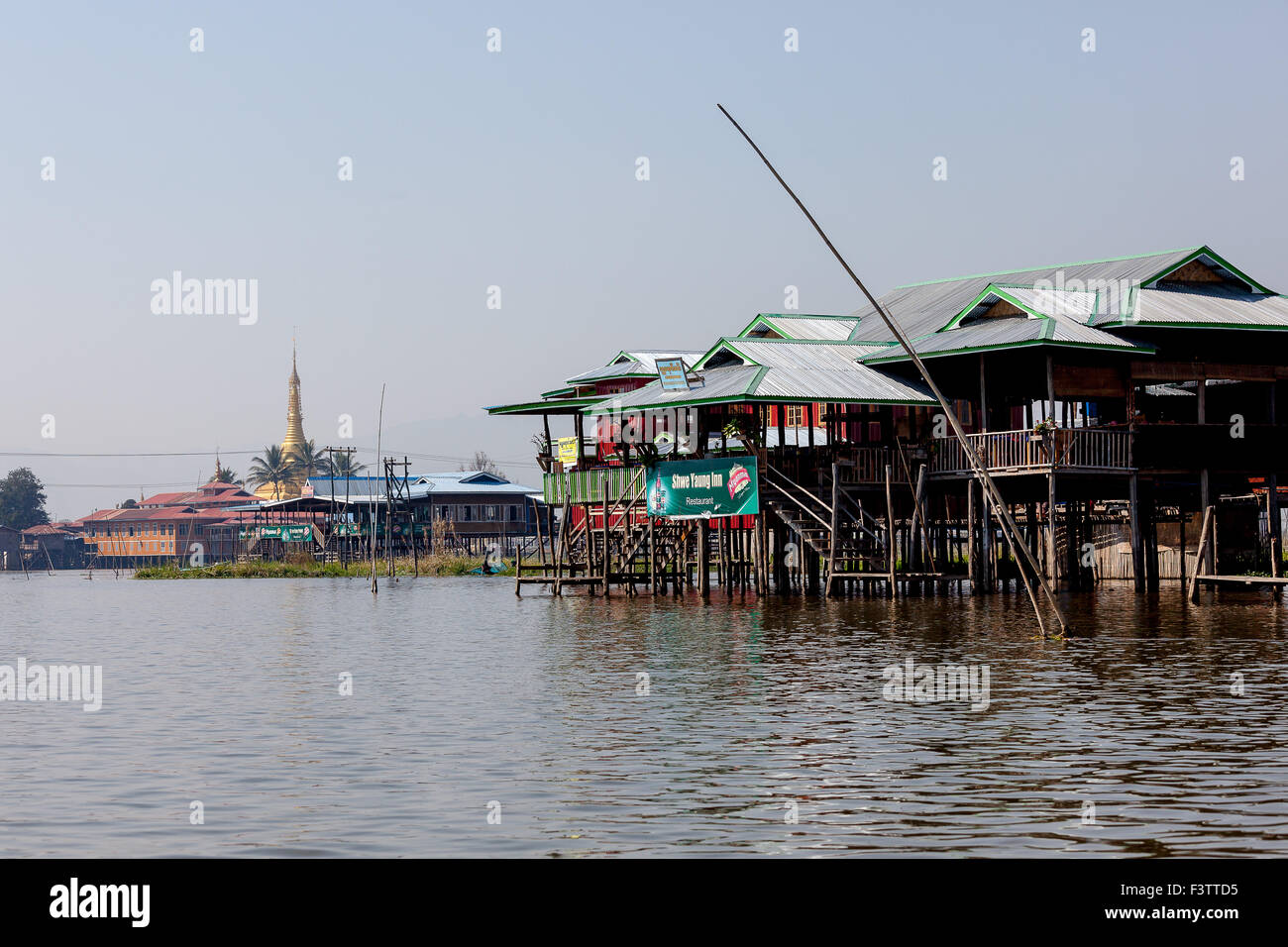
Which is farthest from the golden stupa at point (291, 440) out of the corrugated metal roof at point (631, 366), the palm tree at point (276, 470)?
the corrugated metal roof at point (631, 366)

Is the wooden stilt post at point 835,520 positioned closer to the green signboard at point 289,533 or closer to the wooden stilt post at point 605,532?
the wooden stilt post at point 605,532

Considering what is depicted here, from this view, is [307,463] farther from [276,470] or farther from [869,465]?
[869,465]

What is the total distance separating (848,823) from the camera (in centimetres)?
1227

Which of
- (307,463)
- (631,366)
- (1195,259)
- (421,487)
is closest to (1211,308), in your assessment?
(1195,259)

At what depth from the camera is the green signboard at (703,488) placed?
4384 centimetres

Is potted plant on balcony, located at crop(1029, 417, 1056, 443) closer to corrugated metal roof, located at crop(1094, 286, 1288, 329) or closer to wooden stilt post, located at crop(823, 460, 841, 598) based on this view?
corrugated metal roof, located at crop(1094, 286, 1288, 329)

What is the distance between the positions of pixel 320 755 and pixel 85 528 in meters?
155

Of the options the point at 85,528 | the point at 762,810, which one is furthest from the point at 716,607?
the point at 85,528

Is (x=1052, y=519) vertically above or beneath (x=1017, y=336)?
beneath

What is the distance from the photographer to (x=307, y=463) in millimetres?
166125

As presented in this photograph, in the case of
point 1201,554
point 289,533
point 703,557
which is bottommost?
point 1201,554

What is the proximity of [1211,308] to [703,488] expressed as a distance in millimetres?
13971

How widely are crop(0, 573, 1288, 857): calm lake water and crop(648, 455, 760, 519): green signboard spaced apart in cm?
1151

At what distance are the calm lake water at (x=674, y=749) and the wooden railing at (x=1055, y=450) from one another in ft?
25.7
